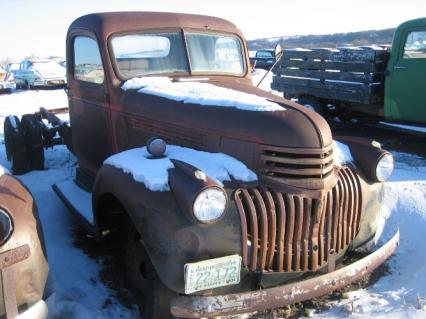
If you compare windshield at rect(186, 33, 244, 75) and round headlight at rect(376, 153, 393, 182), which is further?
windshield at rect(186, 33, 244, 75)

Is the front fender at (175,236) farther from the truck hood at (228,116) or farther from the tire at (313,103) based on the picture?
the tire at (313,103)

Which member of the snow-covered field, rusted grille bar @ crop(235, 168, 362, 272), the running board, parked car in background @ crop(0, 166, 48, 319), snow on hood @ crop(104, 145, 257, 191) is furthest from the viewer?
the running board

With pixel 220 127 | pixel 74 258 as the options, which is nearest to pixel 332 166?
pixel 220 127

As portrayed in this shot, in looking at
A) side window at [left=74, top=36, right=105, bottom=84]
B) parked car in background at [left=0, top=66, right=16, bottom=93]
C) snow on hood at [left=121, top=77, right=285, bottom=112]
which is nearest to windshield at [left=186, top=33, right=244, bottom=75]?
snow on hood at [left=121, top=77, right=285, bottom=112]

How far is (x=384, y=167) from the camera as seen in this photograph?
348 cm

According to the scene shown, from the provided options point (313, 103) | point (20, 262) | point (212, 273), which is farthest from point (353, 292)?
point (313, 103)

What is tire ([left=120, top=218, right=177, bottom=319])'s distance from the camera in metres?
2.78

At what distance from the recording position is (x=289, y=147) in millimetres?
2889

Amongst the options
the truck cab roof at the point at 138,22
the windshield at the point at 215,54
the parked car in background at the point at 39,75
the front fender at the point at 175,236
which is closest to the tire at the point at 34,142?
the truck cab roof at the point at 138,22

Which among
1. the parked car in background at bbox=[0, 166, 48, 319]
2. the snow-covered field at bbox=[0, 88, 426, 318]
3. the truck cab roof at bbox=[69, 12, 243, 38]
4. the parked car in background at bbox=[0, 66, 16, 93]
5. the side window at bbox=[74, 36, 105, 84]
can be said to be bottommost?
the snow-covered field at bbox=[0, 88, 426, 318]

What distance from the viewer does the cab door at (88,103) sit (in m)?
4.34

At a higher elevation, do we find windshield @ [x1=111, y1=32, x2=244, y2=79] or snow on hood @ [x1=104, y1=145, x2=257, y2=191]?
windshield @ [x1=111, y1=32, x2=244, y2=79]

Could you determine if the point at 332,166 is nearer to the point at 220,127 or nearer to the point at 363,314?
the point at 220,127

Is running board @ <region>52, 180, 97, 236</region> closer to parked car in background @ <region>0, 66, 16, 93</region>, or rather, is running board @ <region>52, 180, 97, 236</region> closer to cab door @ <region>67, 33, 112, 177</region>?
cab door @ <region>67, 33, 112, 177</region>
